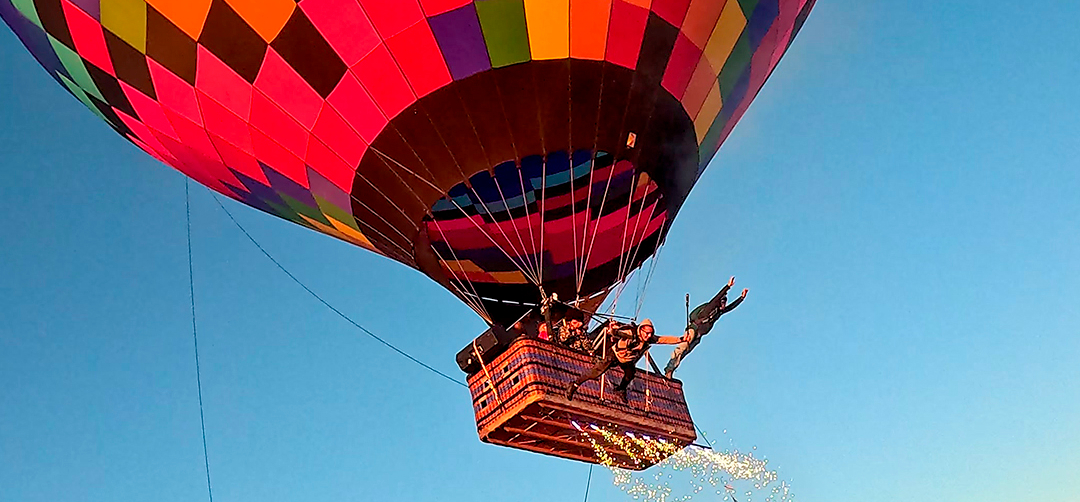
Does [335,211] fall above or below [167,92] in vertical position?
below

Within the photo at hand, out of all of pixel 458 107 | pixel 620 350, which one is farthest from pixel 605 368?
pixel 458 107

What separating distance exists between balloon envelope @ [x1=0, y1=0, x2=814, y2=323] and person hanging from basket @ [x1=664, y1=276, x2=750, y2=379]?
998mm

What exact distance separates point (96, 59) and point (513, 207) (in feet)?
9.84

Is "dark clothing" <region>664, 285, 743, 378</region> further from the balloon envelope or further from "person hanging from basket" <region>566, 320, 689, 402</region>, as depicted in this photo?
the balloon envelope

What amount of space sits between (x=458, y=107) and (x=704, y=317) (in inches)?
74.0

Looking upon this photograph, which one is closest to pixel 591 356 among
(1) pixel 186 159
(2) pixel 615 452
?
(2) pixel 615 452

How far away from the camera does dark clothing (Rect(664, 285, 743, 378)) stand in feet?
19.8

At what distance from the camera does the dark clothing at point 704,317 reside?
19.8 feet

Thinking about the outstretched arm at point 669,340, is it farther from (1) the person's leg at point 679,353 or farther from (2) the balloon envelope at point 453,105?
(2) the balloon envelope at point 453,105

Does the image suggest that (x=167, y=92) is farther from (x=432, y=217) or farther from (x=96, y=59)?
(x=432, y=217)

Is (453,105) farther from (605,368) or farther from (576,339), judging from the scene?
(605,368)

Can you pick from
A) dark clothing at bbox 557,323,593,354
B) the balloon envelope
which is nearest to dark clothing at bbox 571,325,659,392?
dark clothing at bbox 557,323,593,354

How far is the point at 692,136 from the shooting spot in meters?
6.89

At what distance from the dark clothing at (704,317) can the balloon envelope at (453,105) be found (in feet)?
3.30
